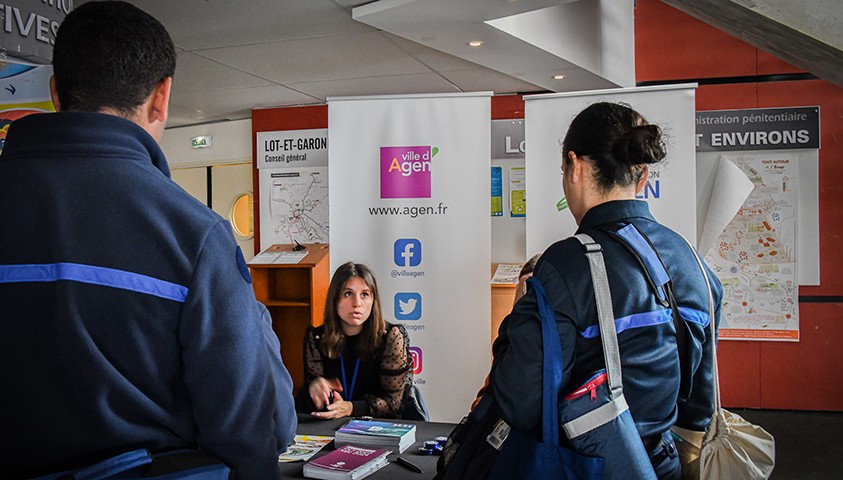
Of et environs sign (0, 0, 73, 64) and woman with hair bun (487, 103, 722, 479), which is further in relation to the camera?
et environs sign (0, 0, 73, 64)

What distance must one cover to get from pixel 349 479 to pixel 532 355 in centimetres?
70

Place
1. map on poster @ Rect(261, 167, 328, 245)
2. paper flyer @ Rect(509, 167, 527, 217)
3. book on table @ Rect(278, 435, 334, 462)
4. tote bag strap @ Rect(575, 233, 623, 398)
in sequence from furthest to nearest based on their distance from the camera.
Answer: map on poster @ Rect(261, 167, 328, 245) → paper flyer @ Rect(509, 167, 527, 217) → book on table @ Rect(278, 435, 334, 462) → tote bag strap @ Rect(575, 233, 623, 398)

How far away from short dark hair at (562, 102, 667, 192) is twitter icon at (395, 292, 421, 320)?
2314mm

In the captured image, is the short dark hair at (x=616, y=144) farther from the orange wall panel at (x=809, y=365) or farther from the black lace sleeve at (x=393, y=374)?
the orange wall panel at (x=809, y=365)

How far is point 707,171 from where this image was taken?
5.85 m

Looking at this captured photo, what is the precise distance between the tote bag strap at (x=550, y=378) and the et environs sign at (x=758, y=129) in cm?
500

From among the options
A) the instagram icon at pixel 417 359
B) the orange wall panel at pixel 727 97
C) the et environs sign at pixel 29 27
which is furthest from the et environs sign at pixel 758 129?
the et environs sign at pixel 29 27

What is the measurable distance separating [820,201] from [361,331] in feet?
14.9

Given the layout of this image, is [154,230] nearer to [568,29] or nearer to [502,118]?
[568,29]

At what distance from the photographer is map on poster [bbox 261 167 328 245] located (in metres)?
7.44

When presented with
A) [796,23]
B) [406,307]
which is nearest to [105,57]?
[406,307]

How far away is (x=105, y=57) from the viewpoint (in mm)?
1058

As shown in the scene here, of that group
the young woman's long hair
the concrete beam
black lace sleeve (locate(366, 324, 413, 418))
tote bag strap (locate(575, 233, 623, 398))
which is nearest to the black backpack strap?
tote bag strap (locate(575, 233, 623, 398))

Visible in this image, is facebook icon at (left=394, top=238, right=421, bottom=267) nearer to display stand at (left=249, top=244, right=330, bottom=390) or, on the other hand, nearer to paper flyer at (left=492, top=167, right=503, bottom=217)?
display stand at (left=249, top=244, right=330, bottom=390)
